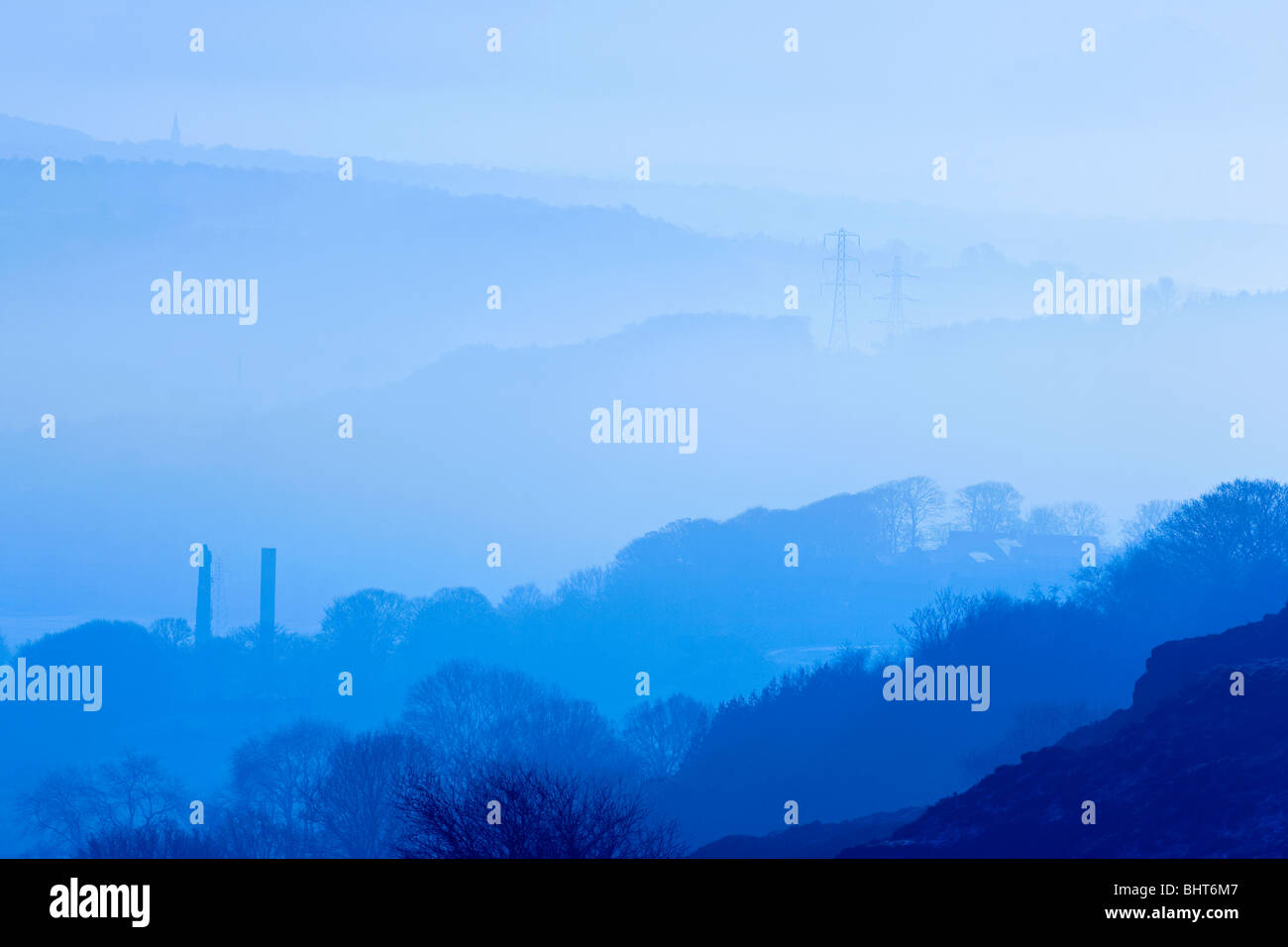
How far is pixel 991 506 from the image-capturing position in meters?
138

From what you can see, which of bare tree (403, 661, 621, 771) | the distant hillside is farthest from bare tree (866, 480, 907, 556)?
the distant hillside

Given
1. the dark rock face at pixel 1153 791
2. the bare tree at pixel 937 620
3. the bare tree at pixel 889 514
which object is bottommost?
the dark rock face at pixel 1153 791

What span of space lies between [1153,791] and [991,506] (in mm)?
94602

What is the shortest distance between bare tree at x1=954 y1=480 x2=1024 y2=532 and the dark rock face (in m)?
83.3

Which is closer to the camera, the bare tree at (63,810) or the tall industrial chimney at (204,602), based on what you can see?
the bare tree at (63,810)

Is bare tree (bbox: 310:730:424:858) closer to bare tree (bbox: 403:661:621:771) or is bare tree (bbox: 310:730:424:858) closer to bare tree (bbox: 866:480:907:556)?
bare tree (bbox: 403:661:621:771)

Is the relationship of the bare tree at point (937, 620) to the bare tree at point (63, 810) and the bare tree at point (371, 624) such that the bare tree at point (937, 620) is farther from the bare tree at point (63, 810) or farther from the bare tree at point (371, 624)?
the bare tree at point (63, 810)

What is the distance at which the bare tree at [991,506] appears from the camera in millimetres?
132625

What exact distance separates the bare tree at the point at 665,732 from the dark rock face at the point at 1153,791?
5529 cm

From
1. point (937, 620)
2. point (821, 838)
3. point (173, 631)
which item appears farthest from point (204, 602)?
point (821, 838)

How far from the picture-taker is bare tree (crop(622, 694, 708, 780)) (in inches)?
4082

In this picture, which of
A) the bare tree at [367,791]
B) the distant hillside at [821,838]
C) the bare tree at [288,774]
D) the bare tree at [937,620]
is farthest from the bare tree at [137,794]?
the bare tree at [937,620]

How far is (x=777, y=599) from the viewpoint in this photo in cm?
13638
